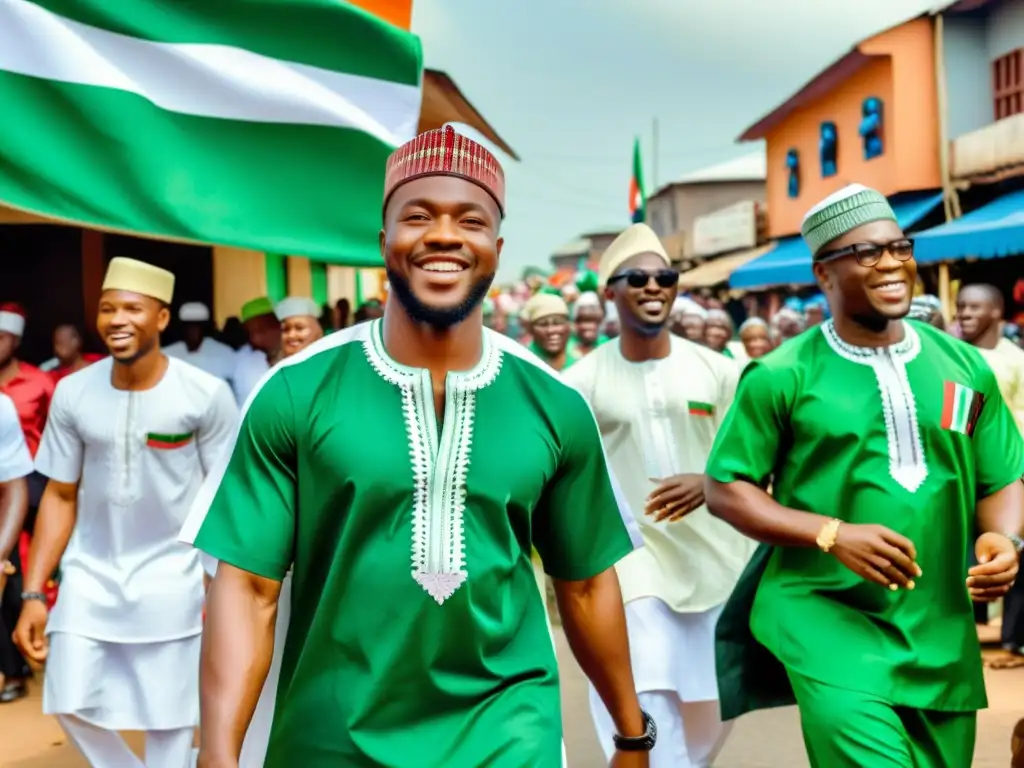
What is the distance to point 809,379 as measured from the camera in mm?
4285

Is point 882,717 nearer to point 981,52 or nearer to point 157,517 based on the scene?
point 157,517

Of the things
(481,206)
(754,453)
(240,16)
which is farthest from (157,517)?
(481,206)

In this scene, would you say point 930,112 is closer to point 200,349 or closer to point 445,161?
point 200,349

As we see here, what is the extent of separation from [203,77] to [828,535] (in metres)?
3.39

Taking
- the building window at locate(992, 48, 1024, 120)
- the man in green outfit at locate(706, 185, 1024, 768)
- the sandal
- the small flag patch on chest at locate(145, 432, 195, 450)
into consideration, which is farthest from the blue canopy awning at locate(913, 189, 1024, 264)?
the man in green outfit at locate(706, 185, 1024, 768)

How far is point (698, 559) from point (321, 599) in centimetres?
323

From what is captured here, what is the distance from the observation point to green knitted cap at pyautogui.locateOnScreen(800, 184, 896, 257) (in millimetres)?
4324

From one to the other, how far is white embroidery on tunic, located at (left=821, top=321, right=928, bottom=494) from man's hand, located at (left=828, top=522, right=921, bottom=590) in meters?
0.32

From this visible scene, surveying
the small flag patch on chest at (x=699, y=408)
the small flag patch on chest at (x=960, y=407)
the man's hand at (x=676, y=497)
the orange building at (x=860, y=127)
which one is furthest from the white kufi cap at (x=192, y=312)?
the orange building at (x=860, y=127)

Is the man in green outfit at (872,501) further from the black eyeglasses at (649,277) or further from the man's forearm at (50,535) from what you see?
the man's forearm at (50,535)

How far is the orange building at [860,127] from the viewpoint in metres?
25.5

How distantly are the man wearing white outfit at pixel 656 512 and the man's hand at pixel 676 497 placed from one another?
62 cm

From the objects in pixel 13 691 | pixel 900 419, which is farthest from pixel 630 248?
pixel 13 691

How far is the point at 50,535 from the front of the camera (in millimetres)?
5469
